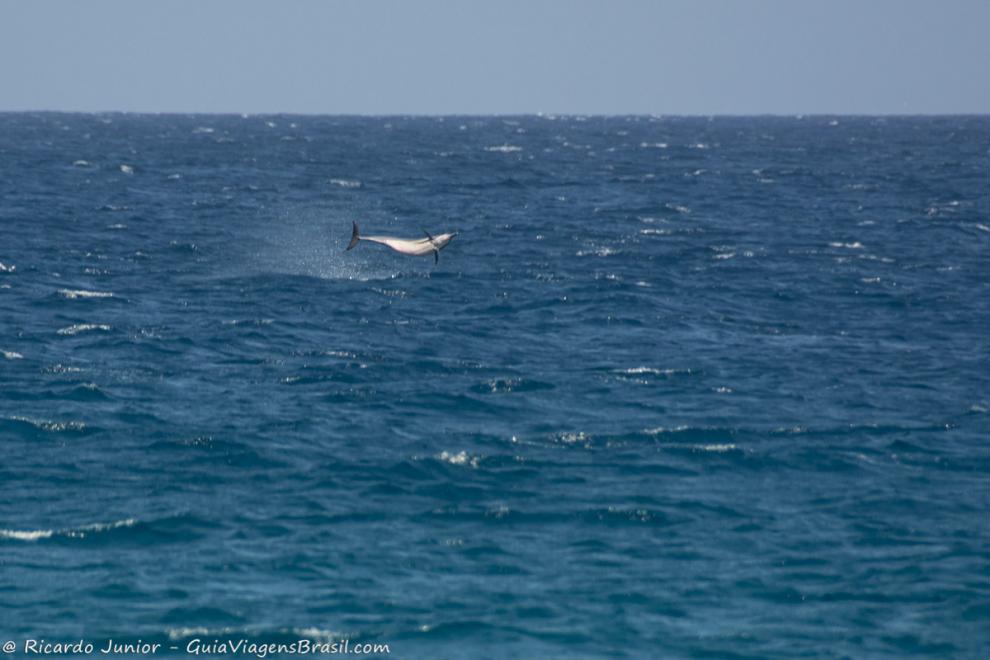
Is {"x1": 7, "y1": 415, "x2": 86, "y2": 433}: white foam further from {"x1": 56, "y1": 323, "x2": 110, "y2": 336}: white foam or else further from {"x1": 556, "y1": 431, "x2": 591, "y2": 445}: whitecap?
{"x1": 556, "y1": 431, "x2": 591, "y2": 445}: whitecap

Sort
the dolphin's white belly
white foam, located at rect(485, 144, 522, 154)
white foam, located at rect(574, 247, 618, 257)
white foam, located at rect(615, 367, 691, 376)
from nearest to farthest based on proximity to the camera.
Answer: white foam, located at rect(615, 367, 691, 376) < the dolphin's white belly < white foam, located at rect(574, 247, 618, 257) < white foam, located at rect(485, 144, 522, 154)

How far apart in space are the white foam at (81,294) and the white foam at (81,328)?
4.46 m

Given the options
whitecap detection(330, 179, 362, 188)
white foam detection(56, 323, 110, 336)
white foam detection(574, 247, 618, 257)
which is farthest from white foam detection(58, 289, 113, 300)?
whitecap detection(330, 179, 362, 188)

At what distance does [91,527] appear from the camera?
20.6 m

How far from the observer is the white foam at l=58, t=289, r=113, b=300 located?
40.1 m

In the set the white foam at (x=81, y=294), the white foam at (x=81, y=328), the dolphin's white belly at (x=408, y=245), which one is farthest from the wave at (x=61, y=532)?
the white foam at (x=81, y=294)

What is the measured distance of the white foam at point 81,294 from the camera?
40062 mm

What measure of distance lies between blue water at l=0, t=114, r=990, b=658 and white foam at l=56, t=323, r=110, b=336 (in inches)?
5.7

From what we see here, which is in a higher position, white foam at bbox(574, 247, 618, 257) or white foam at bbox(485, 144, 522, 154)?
white foam at bbox(485, 144, 522, 154)

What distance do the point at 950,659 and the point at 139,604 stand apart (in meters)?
10.6

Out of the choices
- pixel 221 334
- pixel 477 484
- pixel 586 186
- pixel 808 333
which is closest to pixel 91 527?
pixel 477 484

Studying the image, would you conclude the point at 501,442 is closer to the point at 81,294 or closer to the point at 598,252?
the point at 81,294

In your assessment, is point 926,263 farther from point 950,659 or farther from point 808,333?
point 950,659

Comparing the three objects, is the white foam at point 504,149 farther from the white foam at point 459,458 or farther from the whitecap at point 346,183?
the white foam at point 459,458
